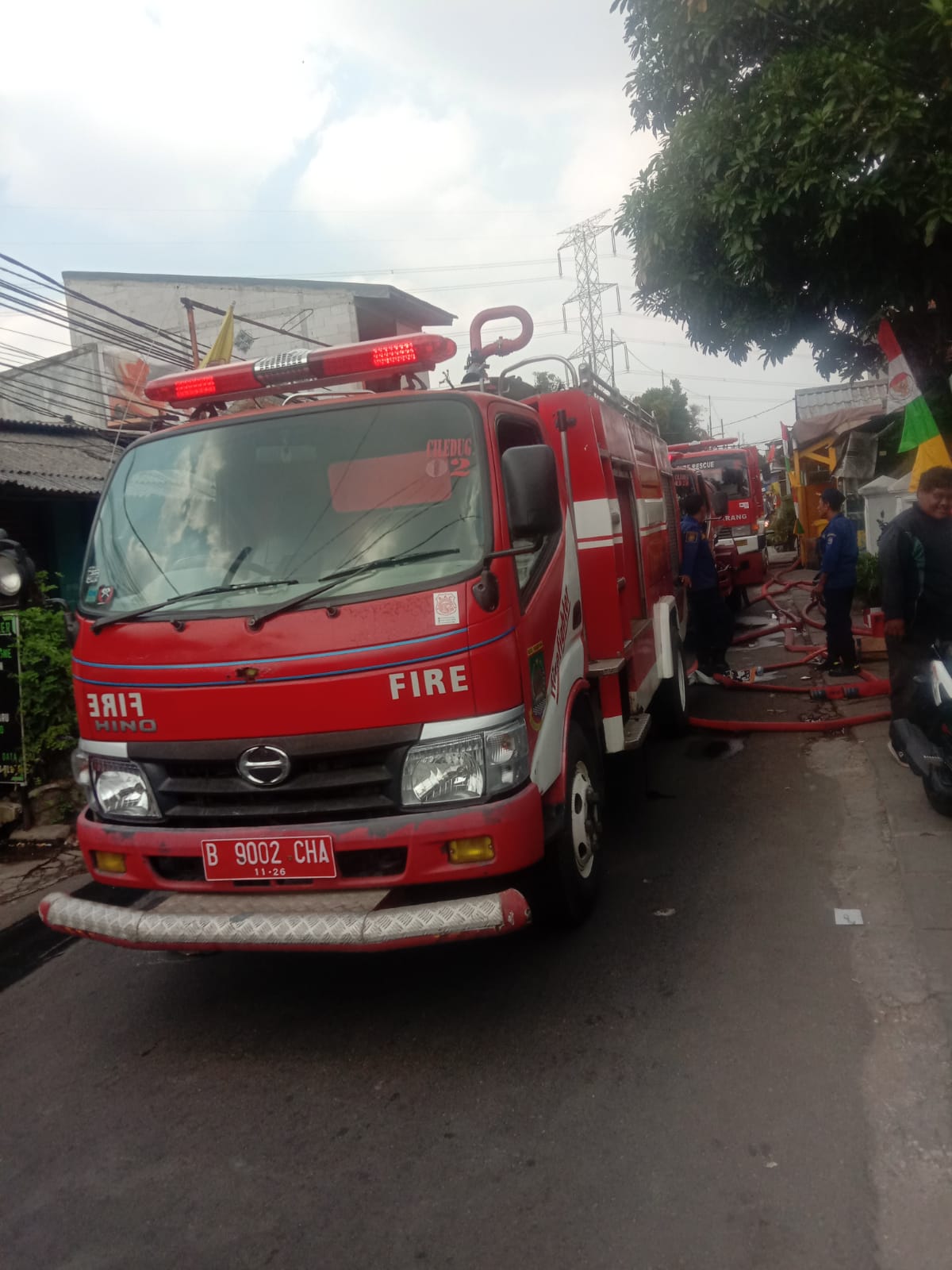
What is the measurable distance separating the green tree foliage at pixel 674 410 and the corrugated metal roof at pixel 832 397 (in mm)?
14519

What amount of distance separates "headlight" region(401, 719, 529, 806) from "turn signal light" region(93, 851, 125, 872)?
3.86 feet

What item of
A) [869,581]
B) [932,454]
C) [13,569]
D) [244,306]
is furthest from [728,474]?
[13,569]

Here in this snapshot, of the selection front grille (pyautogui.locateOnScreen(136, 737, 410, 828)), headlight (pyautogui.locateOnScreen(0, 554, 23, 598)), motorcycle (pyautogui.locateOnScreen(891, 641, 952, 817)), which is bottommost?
motorcycle (pyautogui.locateOnScreen(891, 641, 952, 817))

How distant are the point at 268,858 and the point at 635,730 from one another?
2.52 m

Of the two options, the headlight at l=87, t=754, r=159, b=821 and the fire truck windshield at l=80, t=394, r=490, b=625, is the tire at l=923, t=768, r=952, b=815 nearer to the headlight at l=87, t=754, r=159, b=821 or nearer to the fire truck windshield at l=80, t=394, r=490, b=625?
the fire truck windshield at l=80, t=394, r=490, b=625

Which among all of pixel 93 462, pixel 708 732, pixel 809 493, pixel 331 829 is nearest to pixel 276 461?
pixel 331 829

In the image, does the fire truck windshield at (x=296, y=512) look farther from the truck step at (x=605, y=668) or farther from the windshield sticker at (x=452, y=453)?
the truck step at (x=605, y=668)

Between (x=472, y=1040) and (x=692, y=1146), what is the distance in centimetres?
98

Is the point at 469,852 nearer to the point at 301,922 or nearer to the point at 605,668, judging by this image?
the point at 301,922

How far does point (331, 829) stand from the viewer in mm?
3449

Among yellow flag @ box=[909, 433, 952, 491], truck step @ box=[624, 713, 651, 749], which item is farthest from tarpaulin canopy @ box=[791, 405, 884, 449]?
truck step @ box=[624, 713, 651, 749]

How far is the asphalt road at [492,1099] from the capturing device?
2.64 meters

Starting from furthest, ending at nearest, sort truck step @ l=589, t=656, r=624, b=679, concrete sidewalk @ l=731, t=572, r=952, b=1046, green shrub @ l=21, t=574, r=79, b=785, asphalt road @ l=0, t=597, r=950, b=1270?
green shrub @ l=21, t=574, r=79, b=785 < truck step @ l=589, t=656, r=624, b=679 < concrete sidewalk @ l=731, t=572, r=952, b=1046 < asphalt road @ l=0, t=597, r=950, b=1270

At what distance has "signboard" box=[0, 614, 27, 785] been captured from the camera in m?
6.40
